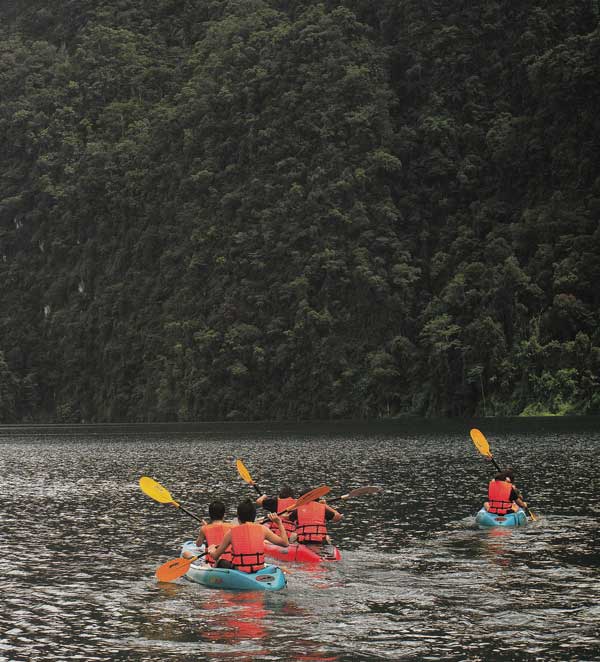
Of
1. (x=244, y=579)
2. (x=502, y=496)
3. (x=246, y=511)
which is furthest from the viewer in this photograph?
(x=502, y=496)

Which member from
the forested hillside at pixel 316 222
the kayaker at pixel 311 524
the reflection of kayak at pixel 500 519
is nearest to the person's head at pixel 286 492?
the kayaker at pixel 311 524

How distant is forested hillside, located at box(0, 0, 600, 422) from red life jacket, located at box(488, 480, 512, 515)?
66006mm

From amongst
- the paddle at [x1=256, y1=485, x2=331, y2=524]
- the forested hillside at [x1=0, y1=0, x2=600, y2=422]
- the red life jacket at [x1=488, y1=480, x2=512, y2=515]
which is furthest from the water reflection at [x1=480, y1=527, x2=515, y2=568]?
the forested hillside at [x1=0, y1=0, x2=600, y2=422]

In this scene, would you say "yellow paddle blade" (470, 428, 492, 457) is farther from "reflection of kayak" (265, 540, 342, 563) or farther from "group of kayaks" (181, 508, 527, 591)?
"reflection of kayak" (265, 540, 342, 563)

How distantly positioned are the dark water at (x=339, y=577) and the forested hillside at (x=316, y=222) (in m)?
56.8

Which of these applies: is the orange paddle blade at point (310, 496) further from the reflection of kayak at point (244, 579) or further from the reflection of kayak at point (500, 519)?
the reflection of kayak at point (500, 519)

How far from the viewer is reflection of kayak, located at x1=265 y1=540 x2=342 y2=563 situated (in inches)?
882

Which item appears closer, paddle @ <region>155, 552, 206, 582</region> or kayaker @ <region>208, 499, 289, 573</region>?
kayaker @ <region>208, 499, 289, 573</region>

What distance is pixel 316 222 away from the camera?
12500 centimetres

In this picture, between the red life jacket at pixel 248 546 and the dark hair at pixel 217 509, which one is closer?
the red life jacket at pixel 248 546

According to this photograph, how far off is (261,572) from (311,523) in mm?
4495

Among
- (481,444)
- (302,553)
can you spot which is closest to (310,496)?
(302,553)

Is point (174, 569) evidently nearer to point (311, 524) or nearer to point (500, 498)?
point (311, 524)

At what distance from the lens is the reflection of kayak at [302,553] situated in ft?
73.5
